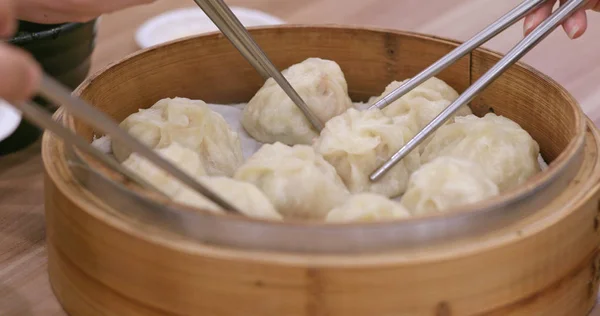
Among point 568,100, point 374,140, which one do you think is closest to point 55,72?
point 374,140

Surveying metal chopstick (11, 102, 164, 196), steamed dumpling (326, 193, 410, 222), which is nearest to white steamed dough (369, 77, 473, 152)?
steamed dumpling (326, 193, 410, 222)

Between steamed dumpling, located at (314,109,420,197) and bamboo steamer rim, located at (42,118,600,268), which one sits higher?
bamboo steamer rim, located at (42,118,600,268)

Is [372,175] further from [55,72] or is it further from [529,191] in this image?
[55,72]

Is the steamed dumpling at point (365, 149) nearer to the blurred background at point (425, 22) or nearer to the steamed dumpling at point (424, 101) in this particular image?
the steamed dumpling at point (424, 101)

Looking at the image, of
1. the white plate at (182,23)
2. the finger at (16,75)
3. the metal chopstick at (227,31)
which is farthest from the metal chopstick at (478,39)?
the white plate at (182,23)

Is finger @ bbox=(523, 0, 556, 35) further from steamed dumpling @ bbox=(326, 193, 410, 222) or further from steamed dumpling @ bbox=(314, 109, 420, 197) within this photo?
steamed dumpling @ bbox=(326, 193, 410, 222)
